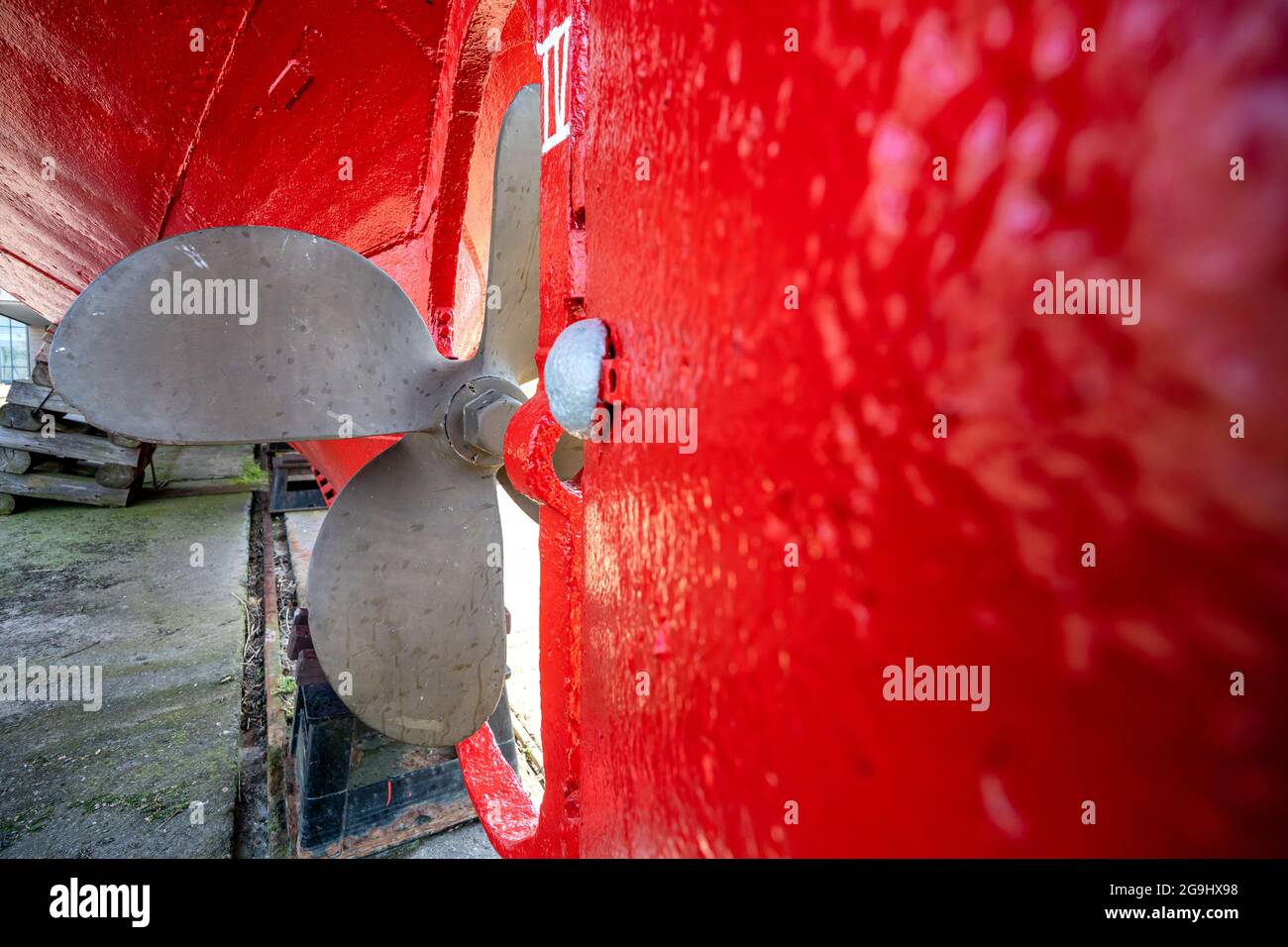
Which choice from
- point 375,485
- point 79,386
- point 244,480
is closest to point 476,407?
point 375,485

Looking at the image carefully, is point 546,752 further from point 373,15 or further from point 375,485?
point 373,15

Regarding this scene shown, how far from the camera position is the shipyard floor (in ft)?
6.97

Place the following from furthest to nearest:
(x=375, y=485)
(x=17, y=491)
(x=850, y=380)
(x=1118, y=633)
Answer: (x=17, y=491)
(x=375, y=485)
(x=850, y=380)
(x=1118, y=633)

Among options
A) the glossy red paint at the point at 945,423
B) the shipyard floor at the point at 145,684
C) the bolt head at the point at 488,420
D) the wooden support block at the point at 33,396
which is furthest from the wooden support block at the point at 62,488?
the glossy red paint at the point at 945,423

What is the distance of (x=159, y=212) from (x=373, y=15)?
1.17 metres

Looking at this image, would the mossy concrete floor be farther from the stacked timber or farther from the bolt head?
the bolt head

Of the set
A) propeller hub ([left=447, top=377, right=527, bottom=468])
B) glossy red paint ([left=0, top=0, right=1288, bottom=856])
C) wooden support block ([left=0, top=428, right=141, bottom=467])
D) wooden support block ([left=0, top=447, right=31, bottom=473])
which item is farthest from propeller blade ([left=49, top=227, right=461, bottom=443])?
wooden support block ([left=0, top=447, right=31, bottom=473])

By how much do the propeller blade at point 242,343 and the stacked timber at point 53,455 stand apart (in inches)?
197

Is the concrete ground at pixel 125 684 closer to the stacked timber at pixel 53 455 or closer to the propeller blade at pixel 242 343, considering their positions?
the stacked timber at pixel 53 455

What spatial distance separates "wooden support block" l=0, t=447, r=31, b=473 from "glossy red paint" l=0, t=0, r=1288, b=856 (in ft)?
21.6

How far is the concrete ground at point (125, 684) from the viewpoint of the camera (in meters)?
2.13

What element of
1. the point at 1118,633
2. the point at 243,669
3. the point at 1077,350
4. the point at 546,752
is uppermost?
the point at 1077,350

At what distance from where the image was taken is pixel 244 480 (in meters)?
6.64

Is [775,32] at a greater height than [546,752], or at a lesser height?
greater
